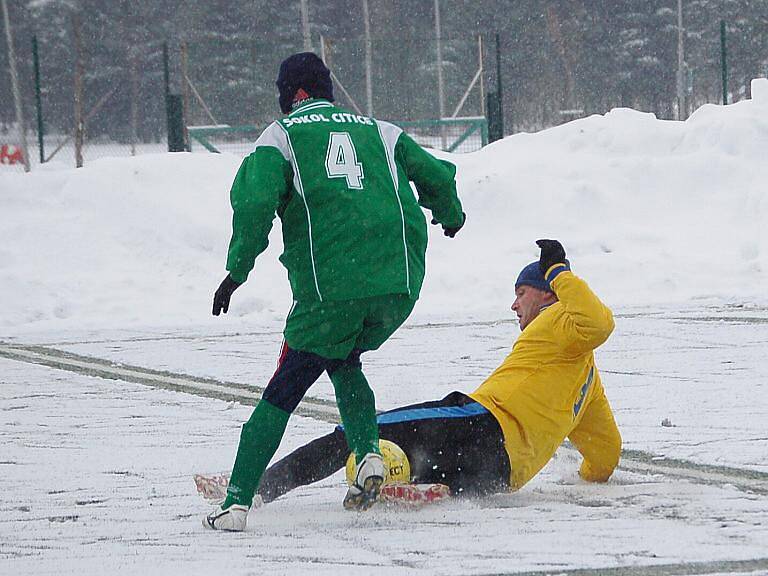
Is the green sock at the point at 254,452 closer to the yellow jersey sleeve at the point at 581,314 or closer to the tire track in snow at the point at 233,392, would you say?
the yellow jersey sleeve at the point at 581,314

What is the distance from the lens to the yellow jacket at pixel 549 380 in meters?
4.59

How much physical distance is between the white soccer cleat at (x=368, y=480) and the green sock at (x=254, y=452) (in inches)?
11.6

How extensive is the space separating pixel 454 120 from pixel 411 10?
25144mm

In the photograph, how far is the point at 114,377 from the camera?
823cm

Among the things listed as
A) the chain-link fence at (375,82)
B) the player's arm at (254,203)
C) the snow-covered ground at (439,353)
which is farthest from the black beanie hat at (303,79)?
the chain-link fence at (375,82)

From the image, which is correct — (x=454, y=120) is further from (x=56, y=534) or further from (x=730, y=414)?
(x=56, y=534)

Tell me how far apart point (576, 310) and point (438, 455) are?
70 centimetres

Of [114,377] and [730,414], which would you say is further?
[114,377]

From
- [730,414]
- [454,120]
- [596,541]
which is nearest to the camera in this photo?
[596,541]

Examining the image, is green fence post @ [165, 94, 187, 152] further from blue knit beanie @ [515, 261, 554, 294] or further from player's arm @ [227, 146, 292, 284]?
player's arm @ [227, 146, 292, 284]

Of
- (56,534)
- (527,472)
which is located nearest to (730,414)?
(527,472)

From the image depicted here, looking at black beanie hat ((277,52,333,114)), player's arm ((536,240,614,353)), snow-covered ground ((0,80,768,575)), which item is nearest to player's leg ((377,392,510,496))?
snow-covered ground ((0,80,768,575))

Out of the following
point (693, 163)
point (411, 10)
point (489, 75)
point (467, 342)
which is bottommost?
point (467, 342)

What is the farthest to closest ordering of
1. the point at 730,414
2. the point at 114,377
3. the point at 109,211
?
1. the point at 109,211
2. the point at 114,377
3. the point at 730,414
